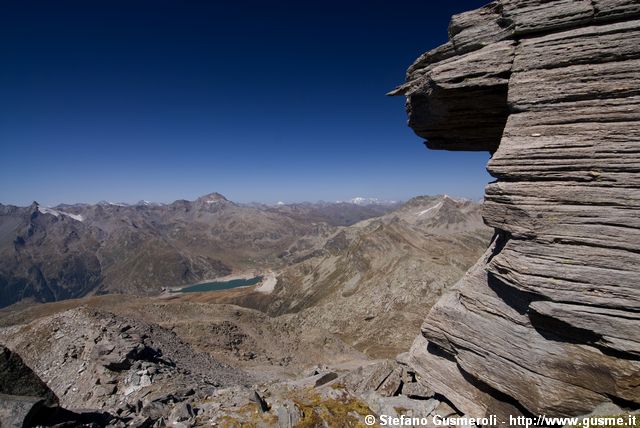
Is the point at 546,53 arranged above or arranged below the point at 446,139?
above

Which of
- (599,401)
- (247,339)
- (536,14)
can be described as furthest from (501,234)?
(247,339)

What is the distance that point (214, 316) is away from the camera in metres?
66.2

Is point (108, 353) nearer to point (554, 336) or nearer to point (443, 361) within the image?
point (443, 361)

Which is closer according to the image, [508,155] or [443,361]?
[508,155]

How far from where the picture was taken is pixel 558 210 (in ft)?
42.0

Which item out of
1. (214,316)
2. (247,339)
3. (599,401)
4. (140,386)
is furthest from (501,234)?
(214,316)

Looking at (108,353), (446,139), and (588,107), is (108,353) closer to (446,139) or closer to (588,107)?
(446,139)

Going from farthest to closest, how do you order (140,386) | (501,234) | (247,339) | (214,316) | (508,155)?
(214,316) → (247,339) → (140,386) → (501,234) → (508,155)

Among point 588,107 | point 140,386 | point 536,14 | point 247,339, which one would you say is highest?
point 536,14

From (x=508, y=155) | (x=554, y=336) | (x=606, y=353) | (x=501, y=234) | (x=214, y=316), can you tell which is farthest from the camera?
(x=214, y=316)

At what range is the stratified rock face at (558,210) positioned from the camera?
463 inches

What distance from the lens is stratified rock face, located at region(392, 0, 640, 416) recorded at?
11750 millimetres

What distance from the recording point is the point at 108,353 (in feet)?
101

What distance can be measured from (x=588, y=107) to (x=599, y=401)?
11406mm
